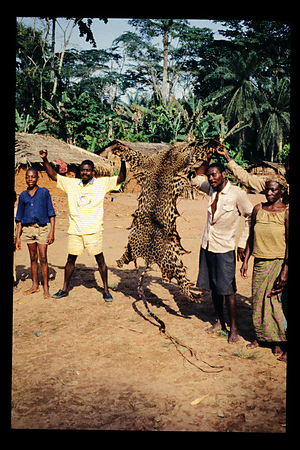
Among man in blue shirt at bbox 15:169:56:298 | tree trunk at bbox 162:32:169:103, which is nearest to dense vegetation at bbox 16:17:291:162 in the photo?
tree trunk at bbox 162:32:169:103

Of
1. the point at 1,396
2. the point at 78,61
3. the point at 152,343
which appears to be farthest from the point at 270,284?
Answer: the point at 78,61

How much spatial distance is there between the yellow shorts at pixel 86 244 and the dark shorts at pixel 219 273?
5.04 feet

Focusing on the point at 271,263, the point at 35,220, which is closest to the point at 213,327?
the point at 271,263

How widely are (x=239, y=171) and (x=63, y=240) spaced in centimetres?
621

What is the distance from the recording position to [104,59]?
34844mm

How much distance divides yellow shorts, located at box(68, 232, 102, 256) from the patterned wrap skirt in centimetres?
217

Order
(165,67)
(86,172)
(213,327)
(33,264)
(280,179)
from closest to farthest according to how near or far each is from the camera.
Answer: (280,179), (213,327), (86,172), (33,264), (165,67)

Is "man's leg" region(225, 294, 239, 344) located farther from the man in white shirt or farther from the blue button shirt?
the blue button shirt

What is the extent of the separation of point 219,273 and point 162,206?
97cm

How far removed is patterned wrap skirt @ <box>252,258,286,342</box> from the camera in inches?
152

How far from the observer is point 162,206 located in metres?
4.37

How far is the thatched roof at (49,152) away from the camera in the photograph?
49.3 ft

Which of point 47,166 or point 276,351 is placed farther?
point 47,166

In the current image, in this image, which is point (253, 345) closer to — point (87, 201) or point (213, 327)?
point (213, 327)
